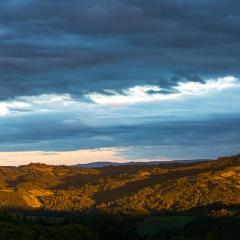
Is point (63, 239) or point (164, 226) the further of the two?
point (164, 226)

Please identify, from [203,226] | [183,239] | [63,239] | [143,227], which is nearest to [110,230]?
[183,239]

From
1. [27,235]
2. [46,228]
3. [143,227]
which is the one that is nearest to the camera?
[27,235]

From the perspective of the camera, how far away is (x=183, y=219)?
190m

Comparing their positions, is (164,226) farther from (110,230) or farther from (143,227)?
(110,230)

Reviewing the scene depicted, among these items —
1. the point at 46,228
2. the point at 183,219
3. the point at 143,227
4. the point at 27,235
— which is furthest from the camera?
the point at 183,219

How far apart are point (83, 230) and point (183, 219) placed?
122216 mm

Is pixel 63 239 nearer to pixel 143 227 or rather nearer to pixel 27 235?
pixel 27 235

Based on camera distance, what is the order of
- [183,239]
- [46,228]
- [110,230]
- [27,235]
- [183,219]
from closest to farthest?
[27,235] → [46,228] → [110,230] → [183,239] → [183,219]

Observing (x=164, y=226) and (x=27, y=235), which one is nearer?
(x=27, y=235)

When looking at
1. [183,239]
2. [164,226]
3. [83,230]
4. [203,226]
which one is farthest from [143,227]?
[83,230]

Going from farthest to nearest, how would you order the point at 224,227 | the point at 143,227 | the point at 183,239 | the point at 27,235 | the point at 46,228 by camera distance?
the point at 143,227 < the point at 224,227 < the point at 183,239 < the point at 46,228 < the point at 27,235

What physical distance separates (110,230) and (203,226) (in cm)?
6345

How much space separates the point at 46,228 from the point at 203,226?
8418cm

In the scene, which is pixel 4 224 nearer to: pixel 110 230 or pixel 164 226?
pixel 110 230
